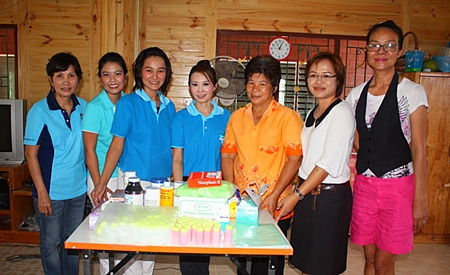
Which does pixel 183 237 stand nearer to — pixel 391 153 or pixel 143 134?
pixel 143 134

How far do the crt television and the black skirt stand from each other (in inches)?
121

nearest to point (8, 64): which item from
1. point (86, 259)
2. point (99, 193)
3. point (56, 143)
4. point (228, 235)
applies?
point (56, 143)

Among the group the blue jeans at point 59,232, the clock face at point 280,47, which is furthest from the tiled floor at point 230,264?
the clock face at point 280,47

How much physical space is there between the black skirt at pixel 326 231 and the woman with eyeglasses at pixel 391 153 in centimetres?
18

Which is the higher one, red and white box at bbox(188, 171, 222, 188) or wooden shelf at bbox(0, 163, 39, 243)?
red and white box at bbox(188, 171, 222, 188)

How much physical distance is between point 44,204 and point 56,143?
0.37 m

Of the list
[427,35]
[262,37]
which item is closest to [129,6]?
[262,37]

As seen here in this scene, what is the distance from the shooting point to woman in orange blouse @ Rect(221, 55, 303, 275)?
1838mm

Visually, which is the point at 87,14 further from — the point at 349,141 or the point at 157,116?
the point at 349,141

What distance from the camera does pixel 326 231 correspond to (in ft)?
5.67

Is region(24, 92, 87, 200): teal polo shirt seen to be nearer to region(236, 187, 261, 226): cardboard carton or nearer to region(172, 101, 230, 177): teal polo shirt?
region(172, 101, 230, 177): teal polo shirt

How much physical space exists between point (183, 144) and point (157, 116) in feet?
0.75

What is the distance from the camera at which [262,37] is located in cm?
429

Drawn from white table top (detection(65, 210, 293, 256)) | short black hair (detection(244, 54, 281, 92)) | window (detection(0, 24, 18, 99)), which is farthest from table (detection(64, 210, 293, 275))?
window (detection(0, 24, 18, 99))
